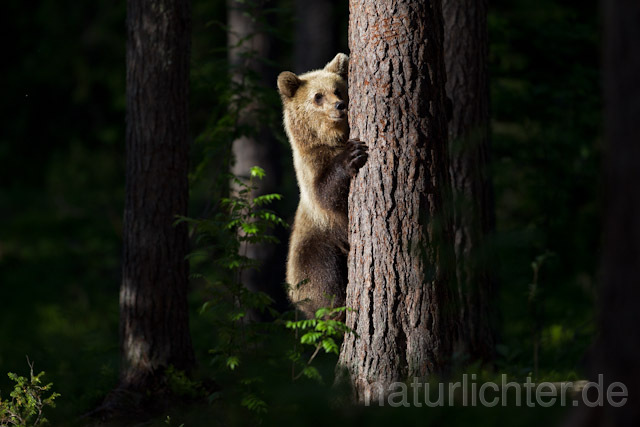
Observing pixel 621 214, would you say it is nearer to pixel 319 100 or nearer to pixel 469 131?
pixel 469 131

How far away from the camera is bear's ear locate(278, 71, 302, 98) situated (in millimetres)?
6441

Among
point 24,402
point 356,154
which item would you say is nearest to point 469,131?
point 356,154

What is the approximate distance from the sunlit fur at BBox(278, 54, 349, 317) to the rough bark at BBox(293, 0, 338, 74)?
14.6 ft

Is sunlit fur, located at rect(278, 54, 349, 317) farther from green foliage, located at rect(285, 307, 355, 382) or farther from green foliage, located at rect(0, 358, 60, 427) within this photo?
green foliage, located at rect(0, 358, 60, 427)

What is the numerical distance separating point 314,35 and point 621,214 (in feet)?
30.8

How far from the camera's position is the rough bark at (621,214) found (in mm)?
2092

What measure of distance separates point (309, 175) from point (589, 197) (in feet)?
20.6

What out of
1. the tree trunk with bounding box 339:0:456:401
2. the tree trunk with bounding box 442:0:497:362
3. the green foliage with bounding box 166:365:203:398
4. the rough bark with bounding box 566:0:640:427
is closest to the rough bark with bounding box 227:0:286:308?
the green foliage with bounding box 166:365:203:398

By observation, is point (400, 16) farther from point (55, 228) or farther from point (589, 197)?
point (55, 228)

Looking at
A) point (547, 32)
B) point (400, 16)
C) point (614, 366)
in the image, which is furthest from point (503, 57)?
point (614, 366)

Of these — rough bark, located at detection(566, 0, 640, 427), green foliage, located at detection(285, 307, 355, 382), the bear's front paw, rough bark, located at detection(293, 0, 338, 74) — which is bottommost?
green foliage, located at detection(285, 307, 355, 382)

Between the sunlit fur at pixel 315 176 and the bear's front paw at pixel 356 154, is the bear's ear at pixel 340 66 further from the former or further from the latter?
the bear's front paw at pixel 356 154

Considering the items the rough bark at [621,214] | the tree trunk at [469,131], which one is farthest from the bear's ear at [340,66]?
the rough bark at [621,214]

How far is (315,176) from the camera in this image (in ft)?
19.5
